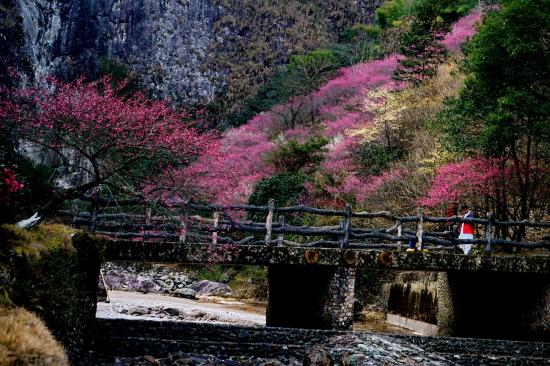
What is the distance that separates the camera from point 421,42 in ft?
87.4

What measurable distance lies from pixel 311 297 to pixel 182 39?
39.8 m

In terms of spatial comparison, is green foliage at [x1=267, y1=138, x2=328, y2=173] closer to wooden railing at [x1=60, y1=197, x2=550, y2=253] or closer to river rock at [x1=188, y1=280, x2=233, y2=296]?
river rock at [x1=188, y1=280, x2=233, y2=296]

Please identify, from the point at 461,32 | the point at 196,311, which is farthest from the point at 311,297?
the point at 461,32

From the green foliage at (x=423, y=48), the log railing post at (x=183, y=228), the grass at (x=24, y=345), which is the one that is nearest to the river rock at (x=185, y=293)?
the log railing post at (x=183, y=228)

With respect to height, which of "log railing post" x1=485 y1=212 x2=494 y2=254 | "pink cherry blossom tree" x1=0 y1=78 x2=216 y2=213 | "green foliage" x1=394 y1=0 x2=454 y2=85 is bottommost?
"log railing post" x1=485 y1=212 x2=494 y2=254

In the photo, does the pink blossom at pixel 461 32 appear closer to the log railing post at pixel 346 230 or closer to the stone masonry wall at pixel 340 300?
the log railing post at pixel 346 230

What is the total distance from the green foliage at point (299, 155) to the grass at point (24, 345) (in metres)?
20.2

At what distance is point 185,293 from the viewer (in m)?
23.6

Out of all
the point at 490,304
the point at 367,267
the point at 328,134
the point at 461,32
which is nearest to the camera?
the point at 367,267

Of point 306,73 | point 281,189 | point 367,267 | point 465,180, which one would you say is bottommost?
point 367,267

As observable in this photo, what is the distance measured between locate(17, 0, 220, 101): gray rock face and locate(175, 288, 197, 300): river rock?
950 inches

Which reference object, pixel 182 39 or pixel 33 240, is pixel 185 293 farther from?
pixel 182 39

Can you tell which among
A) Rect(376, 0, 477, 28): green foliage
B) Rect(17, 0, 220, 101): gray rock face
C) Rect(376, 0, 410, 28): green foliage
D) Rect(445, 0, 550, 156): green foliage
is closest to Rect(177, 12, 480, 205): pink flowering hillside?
Rect(376, 0, 477, 28): green foliage

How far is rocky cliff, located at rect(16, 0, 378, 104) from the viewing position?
44094 millimetres
